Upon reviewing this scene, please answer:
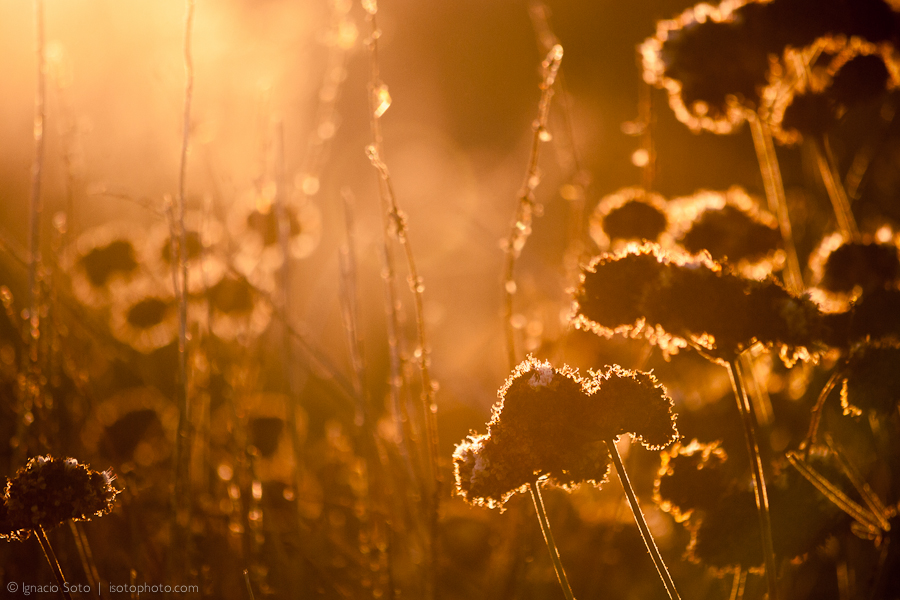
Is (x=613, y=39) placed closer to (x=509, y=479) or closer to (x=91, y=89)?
(x=91, y=89)

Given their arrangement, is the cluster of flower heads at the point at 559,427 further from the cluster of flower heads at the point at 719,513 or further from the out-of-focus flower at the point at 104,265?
the out-of-focus flower at the point at 104,265

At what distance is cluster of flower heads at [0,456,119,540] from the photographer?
115 centimetres

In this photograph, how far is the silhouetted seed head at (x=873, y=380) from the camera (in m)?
1.20

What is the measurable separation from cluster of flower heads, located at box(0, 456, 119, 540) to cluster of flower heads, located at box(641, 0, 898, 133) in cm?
160

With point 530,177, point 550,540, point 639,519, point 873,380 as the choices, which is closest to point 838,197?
point 873,380

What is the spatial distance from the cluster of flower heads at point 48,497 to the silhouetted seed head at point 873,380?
4.12 ft

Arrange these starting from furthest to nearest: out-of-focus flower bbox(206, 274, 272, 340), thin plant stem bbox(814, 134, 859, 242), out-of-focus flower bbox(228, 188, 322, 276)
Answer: out-of-focus flower bbox(228, 188, 322, 276) → out-of-focus flower bbox(206, 274, 272, 340) → thin plant stem bbox(814, 134, 859, 242)

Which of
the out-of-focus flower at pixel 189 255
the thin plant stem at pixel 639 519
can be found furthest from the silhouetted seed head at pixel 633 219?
the out-of-focus flower at pixel 189 255

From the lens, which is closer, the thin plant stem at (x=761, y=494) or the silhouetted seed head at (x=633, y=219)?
the thin plant stem at (x=761, y=494)

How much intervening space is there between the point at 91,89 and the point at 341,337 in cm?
182

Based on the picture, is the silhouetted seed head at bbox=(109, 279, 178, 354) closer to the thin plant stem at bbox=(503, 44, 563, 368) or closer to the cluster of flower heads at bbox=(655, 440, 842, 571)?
the thin plant stem at bbox=(503, 44, 563, 368)

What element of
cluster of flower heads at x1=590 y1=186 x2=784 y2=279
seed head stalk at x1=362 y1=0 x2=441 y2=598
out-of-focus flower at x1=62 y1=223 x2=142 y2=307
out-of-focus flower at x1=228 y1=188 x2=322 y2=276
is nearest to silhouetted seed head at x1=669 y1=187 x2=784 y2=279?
cluster of flower heads at x1=590 y1=186 x2=784 y2=279

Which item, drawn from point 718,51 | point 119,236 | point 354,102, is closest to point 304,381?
point 119,236

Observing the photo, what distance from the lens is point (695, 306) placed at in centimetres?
111
